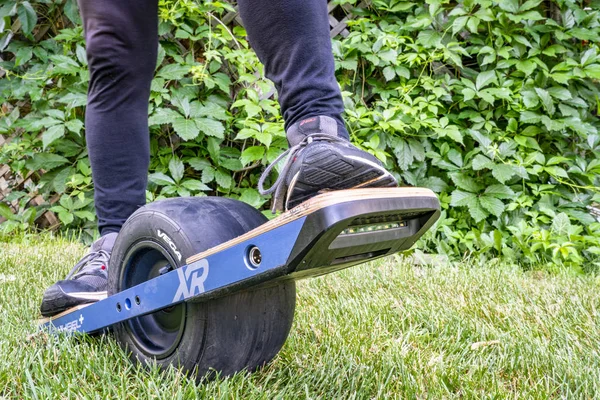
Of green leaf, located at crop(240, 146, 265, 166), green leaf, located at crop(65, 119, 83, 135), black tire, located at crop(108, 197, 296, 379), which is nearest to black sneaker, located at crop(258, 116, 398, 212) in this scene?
black tire, located at crop(108, 197, 296, 379)

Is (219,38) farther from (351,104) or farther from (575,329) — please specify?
A: (575,329)

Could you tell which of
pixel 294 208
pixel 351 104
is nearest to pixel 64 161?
pixel 351 104

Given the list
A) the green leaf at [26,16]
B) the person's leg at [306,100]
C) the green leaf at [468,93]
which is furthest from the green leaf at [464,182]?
the green leaf at [26,16]

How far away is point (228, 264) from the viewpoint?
894mm

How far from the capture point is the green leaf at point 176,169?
2.74 metres

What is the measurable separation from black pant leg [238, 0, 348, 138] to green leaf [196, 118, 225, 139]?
1722 millimetres

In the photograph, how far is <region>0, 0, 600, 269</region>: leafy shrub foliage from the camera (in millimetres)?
2668

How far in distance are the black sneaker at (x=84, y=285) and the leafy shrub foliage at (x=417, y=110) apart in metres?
1.24

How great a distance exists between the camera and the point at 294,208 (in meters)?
0.82

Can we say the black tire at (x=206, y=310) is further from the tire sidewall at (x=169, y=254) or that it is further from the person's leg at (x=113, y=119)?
the person's leg at (x=113, y=119)

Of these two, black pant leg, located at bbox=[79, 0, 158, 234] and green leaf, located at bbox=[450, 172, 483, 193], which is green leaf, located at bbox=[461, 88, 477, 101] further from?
black pant leg, located at bbox=[79, 0, 158, 234]

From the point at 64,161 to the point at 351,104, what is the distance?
1.54 m

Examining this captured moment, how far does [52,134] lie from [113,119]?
1605 millimetres

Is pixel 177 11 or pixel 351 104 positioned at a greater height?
pixel 177 11
